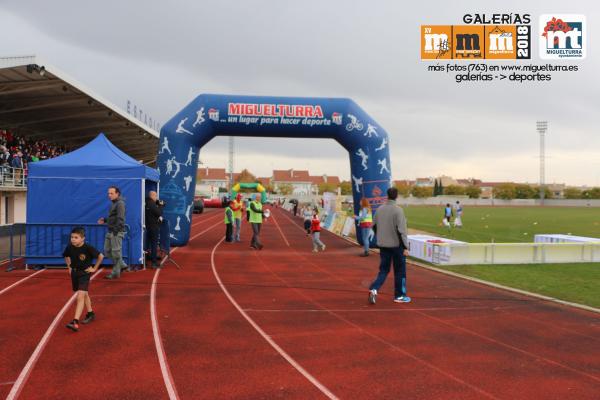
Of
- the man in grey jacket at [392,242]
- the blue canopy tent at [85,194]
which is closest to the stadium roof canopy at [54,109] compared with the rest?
the blue canopy tent at [85,194]

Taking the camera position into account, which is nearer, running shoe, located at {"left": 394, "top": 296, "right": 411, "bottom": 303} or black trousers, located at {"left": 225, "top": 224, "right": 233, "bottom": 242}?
running shoe, located at {"left": 394, "top": 296, "right": 411, "bottom": 303}

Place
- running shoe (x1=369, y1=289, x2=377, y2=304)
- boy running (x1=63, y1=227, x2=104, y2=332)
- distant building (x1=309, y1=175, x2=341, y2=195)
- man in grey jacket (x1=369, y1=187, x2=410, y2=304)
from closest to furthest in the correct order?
boy running (x1=63, y1=227, x2=104, y2=332)
man in grey jacket (x1=369, y1=187, x2=410, y2=304)
running shoe (x1=369, y1=289, x2=377, y2=304)
distant building (x1=309, y1=175, x2=341, y2=195)

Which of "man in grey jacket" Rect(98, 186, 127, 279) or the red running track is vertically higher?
"man in grey jacket" Rect(98, 186, 127, 279)

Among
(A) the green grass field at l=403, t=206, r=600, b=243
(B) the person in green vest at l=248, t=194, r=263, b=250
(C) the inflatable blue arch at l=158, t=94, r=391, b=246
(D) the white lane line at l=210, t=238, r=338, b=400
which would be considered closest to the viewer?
(D) the white lane line at l=210, t=238, r=338, b=400

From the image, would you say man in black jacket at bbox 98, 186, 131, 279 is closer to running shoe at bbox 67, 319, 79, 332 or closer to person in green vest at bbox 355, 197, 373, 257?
running shoe at bbox 67, 319, 79, 332

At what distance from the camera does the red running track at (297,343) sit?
4.48m

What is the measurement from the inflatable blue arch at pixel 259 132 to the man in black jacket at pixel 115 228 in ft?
18.6

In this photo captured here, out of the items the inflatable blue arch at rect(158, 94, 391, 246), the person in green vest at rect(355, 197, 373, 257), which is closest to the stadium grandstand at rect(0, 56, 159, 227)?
the inflatable blue arch at rect(158, 94, 391, 246)

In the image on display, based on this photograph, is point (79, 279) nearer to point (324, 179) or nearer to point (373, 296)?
point (373, 296)

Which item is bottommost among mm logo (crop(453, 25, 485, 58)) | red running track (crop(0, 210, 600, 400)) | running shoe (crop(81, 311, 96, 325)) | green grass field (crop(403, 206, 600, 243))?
green grass field (crop(403, 206, 600, 243))

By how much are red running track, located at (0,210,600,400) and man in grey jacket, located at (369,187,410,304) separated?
0.34m

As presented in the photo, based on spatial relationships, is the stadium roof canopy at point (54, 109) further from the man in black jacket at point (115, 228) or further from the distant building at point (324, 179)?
the distant building at point (324, 179)

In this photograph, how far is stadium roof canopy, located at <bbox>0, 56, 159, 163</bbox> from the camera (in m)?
19.2

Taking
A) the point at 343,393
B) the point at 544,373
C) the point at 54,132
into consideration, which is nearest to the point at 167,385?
the point at 343,393
